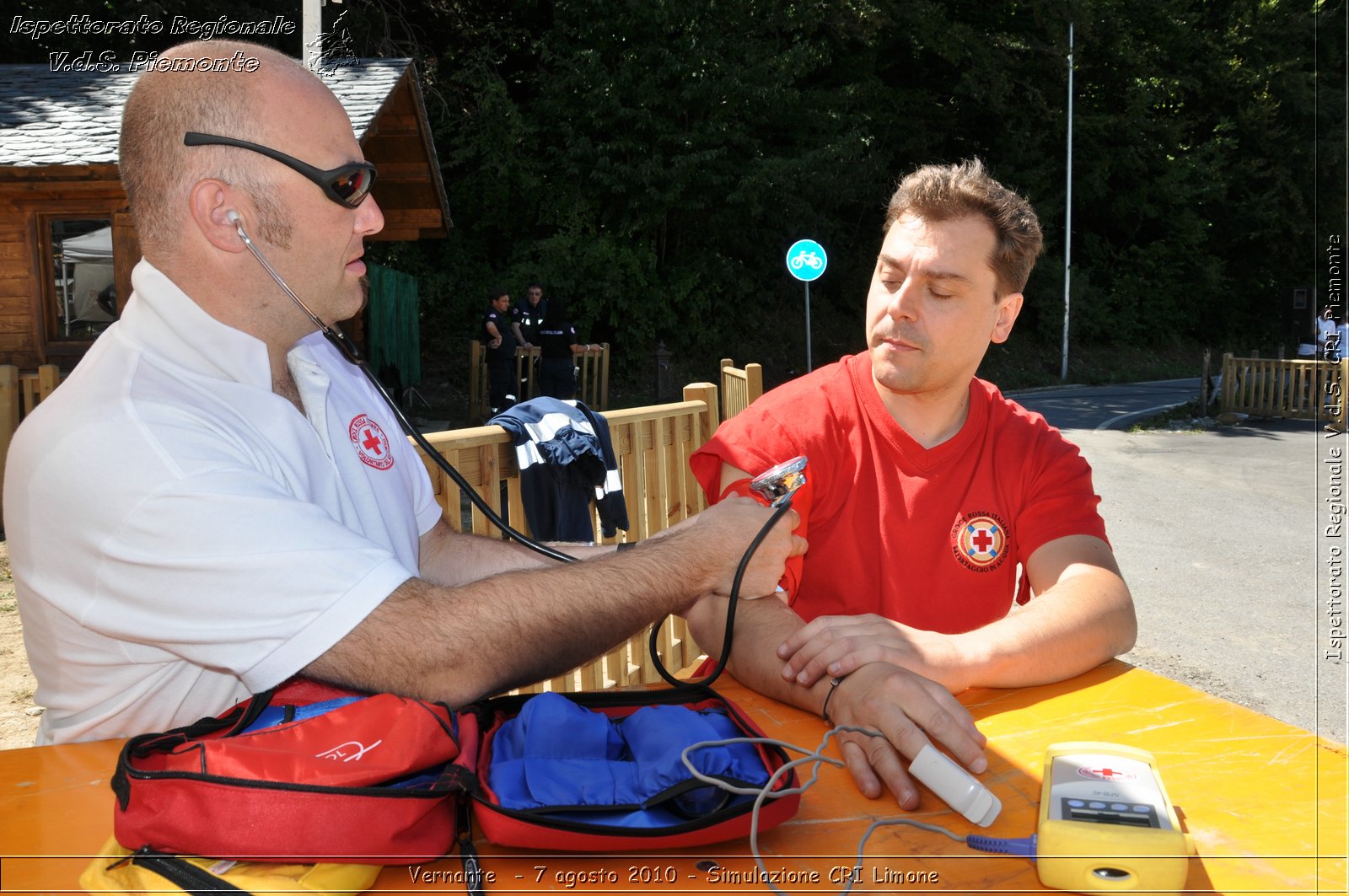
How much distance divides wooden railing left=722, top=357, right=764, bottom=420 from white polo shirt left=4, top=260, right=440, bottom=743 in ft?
11.3

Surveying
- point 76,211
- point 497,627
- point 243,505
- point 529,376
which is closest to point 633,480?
point 497,627

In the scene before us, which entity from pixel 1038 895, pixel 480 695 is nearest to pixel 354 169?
pixel 480 695

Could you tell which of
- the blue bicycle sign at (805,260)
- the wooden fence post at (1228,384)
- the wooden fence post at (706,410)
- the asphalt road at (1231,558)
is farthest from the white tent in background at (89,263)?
the wooden fence post at (1228,384)

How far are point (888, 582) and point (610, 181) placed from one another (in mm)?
20443

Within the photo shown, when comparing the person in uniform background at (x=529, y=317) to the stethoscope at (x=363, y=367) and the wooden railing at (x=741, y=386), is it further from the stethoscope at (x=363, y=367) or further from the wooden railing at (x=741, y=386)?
the stethoscope at (x=363, y=367)

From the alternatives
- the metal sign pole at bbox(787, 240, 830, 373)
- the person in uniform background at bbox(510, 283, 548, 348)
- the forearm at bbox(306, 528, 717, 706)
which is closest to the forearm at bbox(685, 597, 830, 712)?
the forearm at bbox(306, 528, 717, 706)

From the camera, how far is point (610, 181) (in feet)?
72.0

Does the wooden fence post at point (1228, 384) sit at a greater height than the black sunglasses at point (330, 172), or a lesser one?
lesser

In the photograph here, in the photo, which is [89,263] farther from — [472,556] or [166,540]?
[166,540]

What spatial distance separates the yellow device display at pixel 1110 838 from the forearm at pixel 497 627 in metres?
0.72

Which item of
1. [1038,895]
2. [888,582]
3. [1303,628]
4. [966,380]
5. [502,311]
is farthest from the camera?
[502,311]

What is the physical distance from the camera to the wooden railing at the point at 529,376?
16.3 m

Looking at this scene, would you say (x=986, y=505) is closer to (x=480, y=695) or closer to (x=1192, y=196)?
(x=480, y=695)

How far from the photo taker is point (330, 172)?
1958mm
